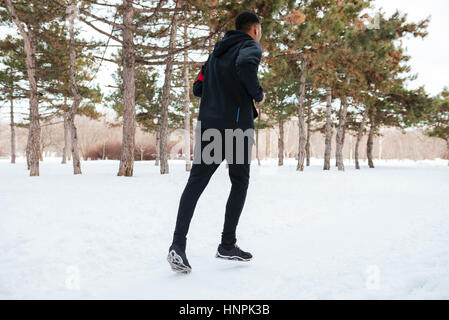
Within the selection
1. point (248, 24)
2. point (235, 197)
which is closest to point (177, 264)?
point (235, 197)

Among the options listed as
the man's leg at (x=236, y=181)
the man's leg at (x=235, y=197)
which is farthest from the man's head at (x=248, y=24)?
the man's leg at (x=235, y=197)

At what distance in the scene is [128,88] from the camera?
8758mm

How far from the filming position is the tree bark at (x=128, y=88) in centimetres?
854

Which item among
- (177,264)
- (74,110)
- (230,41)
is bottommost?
(177,264)

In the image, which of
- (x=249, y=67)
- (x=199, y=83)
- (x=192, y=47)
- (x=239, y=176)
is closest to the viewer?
(x=249, y=67)

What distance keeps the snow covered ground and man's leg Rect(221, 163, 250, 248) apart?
20 centimetres

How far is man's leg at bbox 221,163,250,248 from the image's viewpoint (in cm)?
206

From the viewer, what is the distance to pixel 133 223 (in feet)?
10.9

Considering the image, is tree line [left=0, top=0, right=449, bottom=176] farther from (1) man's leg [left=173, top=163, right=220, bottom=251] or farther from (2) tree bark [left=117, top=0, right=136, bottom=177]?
(1) man's leg [left=173, top=163, right=220, bottom=251]

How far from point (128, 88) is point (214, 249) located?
7464 mm

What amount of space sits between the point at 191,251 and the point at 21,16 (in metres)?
11.9

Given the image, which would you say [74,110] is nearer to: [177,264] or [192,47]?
[192,47]

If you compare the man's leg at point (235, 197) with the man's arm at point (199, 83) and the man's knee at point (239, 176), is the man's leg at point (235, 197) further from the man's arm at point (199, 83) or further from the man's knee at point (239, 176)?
the man's arm at point (199, 83)

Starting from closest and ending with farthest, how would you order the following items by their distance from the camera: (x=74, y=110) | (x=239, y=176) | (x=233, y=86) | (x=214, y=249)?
1. (x=233, y=86)
2. (x=239, y=176)
3. (x=214, y=249)
4. (x=74, y=110)
